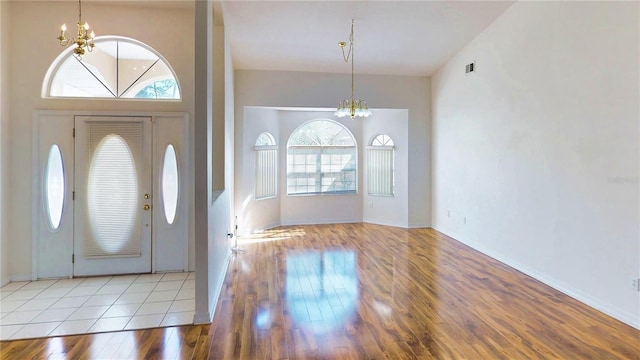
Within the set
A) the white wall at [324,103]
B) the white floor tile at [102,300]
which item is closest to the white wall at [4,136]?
the white floor tile at [102,300]

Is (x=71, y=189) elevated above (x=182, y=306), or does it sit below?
above

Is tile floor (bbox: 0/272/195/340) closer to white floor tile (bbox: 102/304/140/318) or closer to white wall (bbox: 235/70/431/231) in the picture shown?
white floor tile (bbox: 102/304/140/318)

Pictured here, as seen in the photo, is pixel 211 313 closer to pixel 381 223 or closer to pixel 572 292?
pixel 572 292

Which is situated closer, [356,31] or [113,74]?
[113,74]

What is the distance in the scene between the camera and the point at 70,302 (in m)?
3.47

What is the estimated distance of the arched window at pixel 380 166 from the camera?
7.36 metres

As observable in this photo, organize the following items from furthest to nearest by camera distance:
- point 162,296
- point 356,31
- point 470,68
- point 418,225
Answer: point 418,225, point 470,68, point 356,31, point 162,296

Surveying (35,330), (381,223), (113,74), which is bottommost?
(35,330)

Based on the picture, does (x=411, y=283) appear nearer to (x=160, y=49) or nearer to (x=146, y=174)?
(x=146, y=174)

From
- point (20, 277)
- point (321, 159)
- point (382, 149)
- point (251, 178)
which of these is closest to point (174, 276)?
point (20, 277)

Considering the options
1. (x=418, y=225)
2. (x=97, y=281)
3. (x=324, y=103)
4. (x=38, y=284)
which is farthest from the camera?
(x=418, y=225)

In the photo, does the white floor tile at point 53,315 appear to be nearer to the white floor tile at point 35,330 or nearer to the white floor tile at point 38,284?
the white floor tile at point 35,330

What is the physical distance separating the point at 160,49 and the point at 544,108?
4.90 metres

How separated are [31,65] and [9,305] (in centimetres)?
276
